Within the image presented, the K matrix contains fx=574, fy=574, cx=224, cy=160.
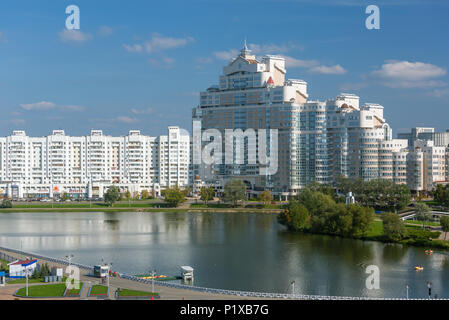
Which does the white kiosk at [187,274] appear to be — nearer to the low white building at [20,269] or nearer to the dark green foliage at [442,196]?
the low white building at [20,269]

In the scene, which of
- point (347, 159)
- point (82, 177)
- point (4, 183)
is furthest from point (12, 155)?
point (347, 159)

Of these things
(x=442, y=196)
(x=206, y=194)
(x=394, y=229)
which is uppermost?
(x=442, y=196)

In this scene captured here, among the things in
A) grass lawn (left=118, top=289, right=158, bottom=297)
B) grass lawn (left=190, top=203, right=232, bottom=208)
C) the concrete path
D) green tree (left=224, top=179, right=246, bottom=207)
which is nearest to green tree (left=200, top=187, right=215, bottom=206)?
grass lawn (left=190, top=203, right=232, bottom=208)

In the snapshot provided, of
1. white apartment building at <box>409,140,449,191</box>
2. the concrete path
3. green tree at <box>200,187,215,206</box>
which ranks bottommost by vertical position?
the concrete path

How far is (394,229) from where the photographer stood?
24656mm

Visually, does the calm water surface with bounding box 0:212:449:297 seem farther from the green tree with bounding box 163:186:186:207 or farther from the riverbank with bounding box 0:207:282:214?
the green tree with bounding box 163:186:186:207

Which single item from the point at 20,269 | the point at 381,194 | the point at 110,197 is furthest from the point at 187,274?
the point at 110,197

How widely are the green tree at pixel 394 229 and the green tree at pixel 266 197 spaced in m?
16.2

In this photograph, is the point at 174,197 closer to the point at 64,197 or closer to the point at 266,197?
the point at 266,197

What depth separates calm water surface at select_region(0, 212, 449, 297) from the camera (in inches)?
661

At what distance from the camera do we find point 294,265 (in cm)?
1939

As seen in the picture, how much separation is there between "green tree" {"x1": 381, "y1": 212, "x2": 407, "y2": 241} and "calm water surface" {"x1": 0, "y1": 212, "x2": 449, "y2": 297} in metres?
0.95

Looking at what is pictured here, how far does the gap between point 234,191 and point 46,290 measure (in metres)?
27.6

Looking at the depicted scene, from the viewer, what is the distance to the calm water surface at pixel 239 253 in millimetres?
16781
